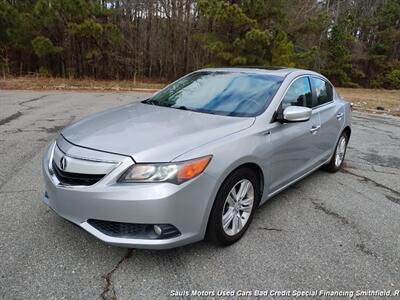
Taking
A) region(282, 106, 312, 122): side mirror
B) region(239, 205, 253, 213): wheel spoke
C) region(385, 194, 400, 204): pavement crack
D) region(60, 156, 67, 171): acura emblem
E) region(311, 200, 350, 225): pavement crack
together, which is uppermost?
region(282, 106, 312, 122): side mirror

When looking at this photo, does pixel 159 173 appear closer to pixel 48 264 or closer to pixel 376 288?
pixel 48 264

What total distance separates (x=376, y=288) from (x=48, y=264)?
7.92 feet

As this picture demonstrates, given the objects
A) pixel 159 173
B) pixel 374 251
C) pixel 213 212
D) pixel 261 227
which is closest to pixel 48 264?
pixel 159 173

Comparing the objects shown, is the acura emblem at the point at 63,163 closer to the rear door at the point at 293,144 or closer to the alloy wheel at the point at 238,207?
the alloy wheel at the point at 238,207

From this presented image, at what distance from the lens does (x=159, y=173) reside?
222 centimetres

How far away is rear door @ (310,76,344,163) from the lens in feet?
12.9

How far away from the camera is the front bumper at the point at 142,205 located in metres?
2.18

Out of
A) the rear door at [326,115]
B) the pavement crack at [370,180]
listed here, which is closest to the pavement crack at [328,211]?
the rear door at [326,115]

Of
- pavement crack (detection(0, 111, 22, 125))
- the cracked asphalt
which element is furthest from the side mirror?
pavement crack (detection(0, 111, 22, 125))

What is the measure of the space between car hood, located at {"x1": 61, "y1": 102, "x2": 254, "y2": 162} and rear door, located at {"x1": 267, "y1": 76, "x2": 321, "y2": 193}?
414 mm

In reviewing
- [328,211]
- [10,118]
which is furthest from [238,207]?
[10,118]

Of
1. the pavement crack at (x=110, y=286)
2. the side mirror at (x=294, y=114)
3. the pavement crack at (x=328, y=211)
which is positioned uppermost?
the side mirror at (x=294, y=114)

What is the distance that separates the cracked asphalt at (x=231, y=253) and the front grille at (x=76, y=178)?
0.60 meters

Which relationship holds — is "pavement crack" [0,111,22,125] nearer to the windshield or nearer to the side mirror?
the windshield
